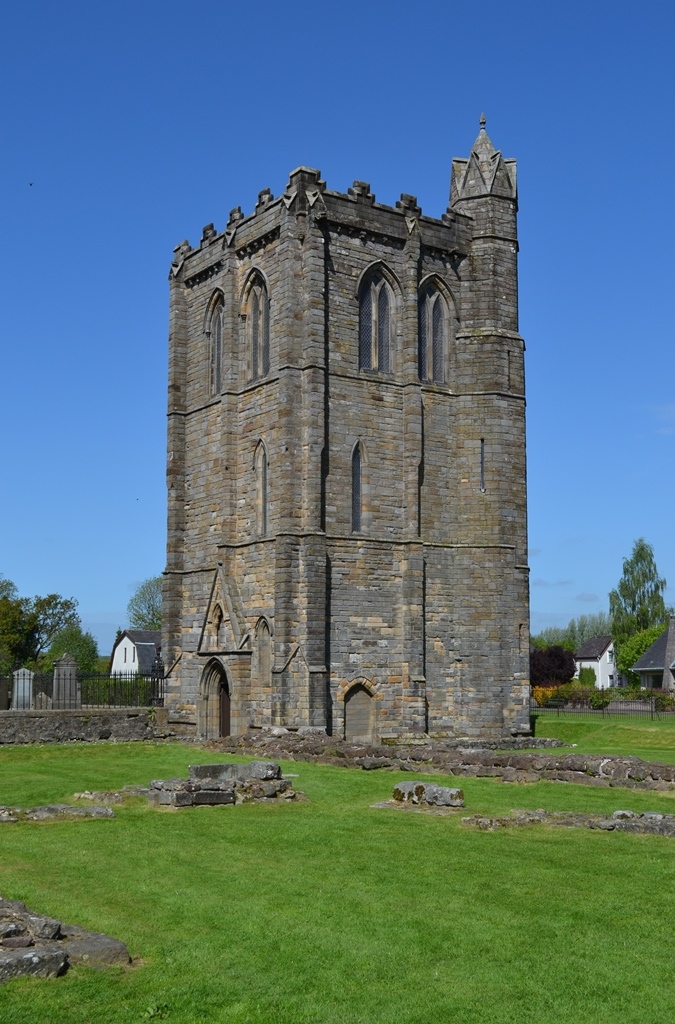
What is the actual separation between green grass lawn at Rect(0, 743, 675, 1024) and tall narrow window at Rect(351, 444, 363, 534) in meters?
16.5

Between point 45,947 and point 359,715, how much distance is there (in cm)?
2472

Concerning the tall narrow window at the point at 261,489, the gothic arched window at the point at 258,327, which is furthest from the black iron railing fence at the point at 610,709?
the gothic arched window at the point at 258,327

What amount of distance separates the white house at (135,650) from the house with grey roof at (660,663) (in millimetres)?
33368

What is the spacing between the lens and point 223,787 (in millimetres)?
18750

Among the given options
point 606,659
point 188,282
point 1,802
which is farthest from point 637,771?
point 606,659

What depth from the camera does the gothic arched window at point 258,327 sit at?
35.5 metres

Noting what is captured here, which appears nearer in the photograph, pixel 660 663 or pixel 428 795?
pixel 428 795

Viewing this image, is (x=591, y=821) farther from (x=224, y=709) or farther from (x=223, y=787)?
(x=224, y=709)

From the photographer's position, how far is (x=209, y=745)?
30.7 meters

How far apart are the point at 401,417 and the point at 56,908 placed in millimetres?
25794

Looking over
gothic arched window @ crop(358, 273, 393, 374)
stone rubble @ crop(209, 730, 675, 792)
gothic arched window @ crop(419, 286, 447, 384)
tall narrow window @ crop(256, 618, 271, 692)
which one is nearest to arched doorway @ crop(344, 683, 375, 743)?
tall narrow window @ crop(256, 618, 271, 692)

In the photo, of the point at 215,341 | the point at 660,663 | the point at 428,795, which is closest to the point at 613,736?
the point at 215,341

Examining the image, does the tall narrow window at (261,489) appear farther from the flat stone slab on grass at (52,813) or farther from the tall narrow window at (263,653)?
the flat stone slab on grass at (52,813)

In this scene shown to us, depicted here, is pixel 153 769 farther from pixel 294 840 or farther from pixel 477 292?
pixel 477 292
